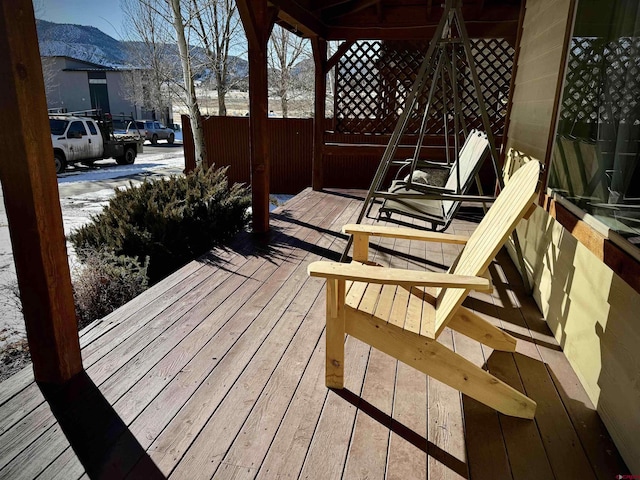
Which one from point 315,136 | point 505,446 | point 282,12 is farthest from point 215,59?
point 505,446

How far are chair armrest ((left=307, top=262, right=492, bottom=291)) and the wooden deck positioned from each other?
20.6 inches

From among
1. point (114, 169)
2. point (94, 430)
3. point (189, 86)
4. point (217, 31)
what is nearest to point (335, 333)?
point (94, 430)

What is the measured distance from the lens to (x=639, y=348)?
4.72 ft

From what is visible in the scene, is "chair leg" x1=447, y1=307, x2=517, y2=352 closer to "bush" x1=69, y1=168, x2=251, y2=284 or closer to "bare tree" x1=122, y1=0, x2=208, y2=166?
"bush" x1=69, y1=168, x2=251, y2=284

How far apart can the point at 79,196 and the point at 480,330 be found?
824 centimetres

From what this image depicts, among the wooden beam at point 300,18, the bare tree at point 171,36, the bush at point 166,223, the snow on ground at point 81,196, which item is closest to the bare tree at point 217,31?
the bare tree at point 171,36

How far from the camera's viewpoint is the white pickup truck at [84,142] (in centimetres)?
1134

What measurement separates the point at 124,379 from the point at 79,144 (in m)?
11.7

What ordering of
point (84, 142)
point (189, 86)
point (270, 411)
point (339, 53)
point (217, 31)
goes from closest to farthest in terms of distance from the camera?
point (270, 411), point (339, 53), point (189, 86), point (217, 31), point (84, 142)

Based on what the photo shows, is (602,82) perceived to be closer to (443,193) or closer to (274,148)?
(443,193)

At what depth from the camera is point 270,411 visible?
5.49 ft

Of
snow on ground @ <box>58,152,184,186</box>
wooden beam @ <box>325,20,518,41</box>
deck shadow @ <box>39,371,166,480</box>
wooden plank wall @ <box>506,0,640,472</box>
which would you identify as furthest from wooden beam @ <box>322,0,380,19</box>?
snow on ground @ <box>58,152,184,186</box>

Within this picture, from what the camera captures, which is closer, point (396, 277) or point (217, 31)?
point (396, 277)

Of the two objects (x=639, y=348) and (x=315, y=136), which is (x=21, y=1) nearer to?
(x=639, y=348)
